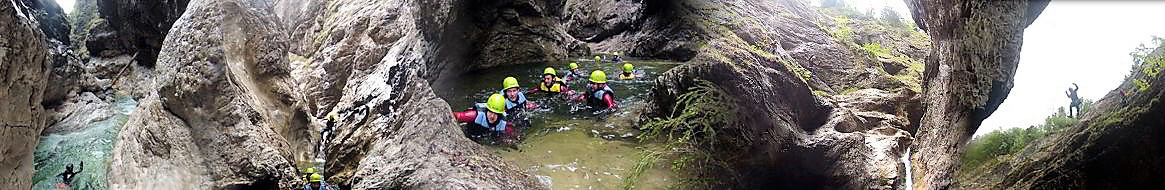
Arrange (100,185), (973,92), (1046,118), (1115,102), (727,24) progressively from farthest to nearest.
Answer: (100,185), (727,24), (973,92), (1046,118), (1115,102)

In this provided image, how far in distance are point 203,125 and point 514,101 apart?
3.63 metres

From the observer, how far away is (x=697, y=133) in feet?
14.6

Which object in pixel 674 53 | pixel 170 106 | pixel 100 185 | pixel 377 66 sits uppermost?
pixel 674 53

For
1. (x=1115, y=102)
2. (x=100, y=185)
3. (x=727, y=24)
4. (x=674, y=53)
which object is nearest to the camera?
(x=1115, y=102)

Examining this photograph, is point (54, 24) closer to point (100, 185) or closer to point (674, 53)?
point (100, 185)

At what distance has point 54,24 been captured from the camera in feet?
64.6

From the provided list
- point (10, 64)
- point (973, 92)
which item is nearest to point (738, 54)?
point (973, 92)

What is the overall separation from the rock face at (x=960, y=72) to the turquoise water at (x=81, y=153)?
10.5m

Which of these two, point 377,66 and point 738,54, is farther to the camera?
point 377,66

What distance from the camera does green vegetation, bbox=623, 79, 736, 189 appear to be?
4.41m

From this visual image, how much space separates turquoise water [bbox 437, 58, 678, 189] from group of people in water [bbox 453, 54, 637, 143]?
140 millimetres

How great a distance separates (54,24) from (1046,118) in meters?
26.5

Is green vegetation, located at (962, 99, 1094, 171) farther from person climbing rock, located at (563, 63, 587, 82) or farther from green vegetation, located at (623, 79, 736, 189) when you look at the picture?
person climbing rock, located at (563, 63, 587, 82)

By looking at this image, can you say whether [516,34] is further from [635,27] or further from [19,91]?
[19,91]
